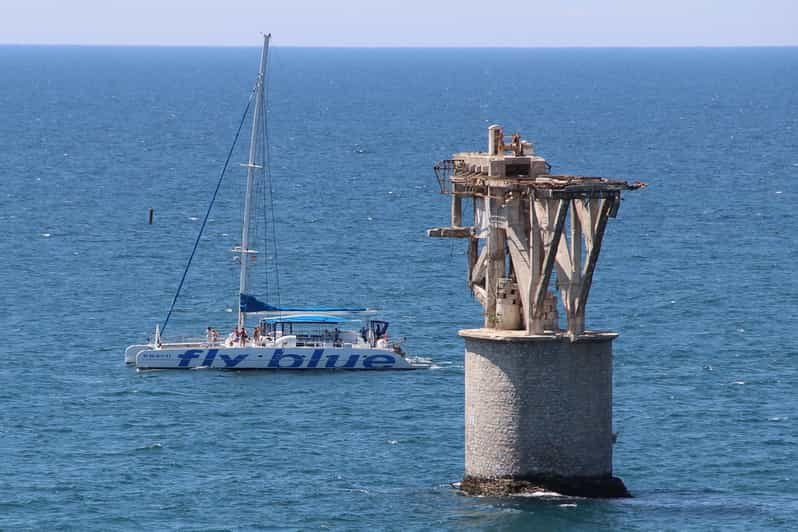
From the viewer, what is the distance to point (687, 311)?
105m

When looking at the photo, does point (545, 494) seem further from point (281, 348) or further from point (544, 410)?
point (281, 348)

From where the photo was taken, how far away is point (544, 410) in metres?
61.7

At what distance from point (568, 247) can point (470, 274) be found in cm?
528

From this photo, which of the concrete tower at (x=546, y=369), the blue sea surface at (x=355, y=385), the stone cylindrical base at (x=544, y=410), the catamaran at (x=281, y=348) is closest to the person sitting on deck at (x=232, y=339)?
the catamaran at (x=281, y=348)

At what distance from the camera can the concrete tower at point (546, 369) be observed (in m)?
61.7

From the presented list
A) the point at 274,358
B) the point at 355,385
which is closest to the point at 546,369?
the point at 355,385

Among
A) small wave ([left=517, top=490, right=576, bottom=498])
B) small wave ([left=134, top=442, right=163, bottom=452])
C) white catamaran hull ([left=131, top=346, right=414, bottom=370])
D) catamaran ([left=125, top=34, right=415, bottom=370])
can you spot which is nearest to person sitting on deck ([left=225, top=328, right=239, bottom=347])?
catamaran ([left=125, top=34, right=415, bottom=370])

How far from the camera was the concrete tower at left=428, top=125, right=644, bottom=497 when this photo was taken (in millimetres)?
61688

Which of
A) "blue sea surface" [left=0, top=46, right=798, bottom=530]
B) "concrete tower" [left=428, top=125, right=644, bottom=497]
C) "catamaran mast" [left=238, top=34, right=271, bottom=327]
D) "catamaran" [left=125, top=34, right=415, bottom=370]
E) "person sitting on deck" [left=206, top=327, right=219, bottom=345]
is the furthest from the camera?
"catamaran mast" [left=238, top=34, right=271, bottom=327]

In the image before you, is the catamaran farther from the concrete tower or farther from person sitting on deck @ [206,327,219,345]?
the concrete tower

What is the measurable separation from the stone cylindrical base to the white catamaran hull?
1193 inches

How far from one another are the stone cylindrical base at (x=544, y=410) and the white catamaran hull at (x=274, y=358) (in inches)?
1193

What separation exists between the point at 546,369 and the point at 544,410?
130 cm

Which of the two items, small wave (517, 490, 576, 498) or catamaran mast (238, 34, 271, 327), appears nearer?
small wave (517, 490, 576, 498)
